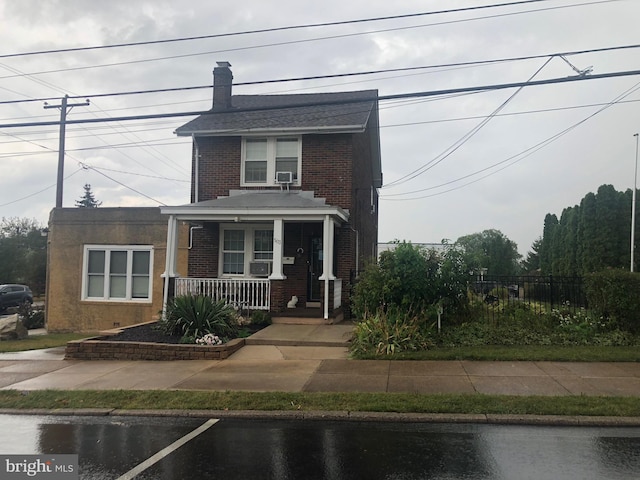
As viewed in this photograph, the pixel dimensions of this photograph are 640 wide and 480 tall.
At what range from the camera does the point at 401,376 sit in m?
7.92

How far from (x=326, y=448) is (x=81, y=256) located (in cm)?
1521

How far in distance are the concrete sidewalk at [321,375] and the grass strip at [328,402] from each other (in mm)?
416

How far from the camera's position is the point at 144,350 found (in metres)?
9.91

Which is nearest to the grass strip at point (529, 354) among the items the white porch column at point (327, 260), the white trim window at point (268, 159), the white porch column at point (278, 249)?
the white porch column at point (327, 260)

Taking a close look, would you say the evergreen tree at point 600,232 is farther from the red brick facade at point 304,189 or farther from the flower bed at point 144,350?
the flower bed at point 144,350

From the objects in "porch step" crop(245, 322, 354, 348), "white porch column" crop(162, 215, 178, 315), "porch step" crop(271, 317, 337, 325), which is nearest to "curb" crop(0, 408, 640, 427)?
"porch step" crop(245, 322, 354, 348)

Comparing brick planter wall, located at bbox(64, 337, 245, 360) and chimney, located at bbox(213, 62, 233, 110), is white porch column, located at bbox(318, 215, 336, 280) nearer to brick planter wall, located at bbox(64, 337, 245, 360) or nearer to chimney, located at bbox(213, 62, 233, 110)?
brick planter wall, located at bbox(64, 337, 245, 360)

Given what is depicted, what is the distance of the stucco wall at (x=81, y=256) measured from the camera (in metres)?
16.8

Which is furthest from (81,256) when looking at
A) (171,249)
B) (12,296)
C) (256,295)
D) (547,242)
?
(547,242)

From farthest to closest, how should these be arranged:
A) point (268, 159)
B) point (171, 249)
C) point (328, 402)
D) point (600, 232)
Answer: point (600, 232), point (268, 159), point (171, 249), point (328, 402)

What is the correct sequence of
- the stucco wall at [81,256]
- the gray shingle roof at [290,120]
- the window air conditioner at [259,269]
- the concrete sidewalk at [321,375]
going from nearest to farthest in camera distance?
the concrete sidewalk at [321,375] < the window air conditioner at [259,269] < the gray shingle roof at [290,120] < the stucco wall at [81,256]

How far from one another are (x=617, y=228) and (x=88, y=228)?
3417 cm

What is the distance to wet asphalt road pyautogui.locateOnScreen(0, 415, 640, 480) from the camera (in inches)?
175

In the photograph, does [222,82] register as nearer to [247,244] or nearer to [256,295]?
[247,244]
